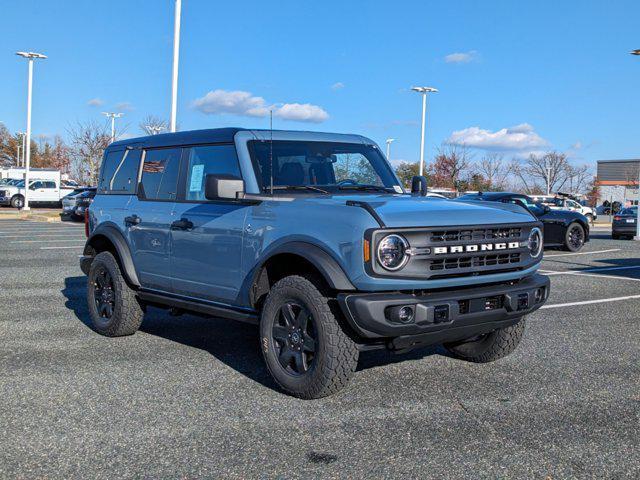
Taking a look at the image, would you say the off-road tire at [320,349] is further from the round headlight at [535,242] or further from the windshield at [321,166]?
the round headlight at [535,242]

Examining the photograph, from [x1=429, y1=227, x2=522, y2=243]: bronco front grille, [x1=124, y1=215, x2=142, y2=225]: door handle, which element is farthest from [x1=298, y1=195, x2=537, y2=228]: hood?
[x1=124, y1=215, x2=142, y2=225]: door handle

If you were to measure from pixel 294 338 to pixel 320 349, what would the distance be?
0.32 metres

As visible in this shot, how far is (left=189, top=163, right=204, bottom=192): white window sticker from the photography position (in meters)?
6.07

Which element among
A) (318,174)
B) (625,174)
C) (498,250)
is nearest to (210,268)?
(318,174)

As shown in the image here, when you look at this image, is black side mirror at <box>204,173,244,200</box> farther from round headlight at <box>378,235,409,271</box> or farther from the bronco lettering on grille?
the bronco lettering on grille

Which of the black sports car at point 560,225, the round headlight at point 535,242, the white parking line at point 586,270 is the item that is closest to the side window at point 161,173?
the round headlight at point 535,242

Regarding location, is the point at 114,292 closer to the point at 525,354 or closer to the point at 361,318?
the point at 361,318

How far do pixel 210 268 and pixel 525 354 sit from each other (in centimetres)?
288

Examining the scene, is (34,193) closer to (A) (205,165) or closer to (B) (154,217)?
(B) (154,217)

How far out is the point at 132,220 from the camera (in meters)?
6.68

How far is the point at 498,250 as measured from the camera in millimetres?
5004

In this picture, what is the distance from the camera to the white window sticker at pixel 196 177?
6.07 meters

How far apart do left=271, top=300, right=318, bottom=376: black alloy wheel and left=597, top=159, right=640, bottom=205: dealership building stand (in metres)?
80.1

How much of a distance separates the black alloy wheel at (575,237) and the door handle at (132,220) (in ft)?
46.6
